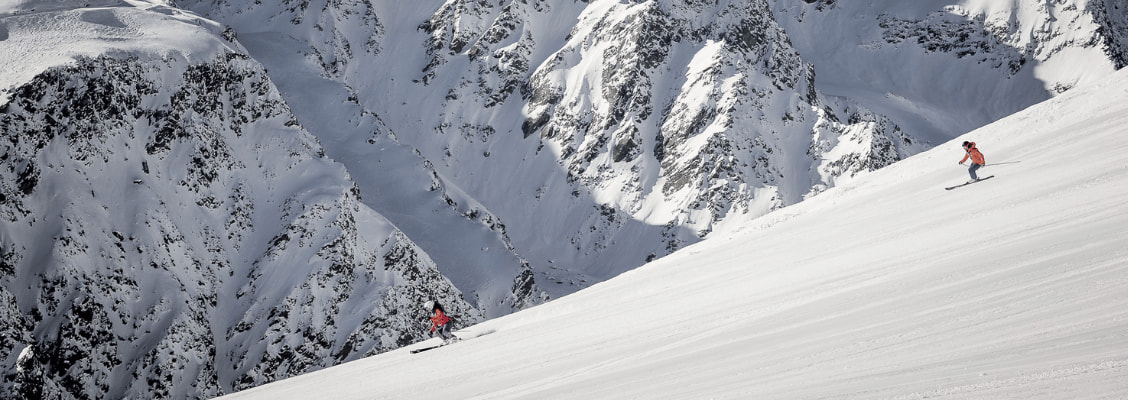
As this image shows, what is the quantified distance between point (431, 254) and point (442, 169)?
44.9 metres

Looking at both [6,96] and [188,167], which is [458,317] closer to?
[188,167]

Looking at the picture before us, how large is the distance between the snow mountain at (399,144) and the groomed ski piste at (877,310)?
9.19 metres

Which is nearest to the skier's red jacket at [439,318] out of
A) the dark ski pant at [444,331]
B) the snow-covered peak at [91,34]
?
the dark ski pant at [444,331]

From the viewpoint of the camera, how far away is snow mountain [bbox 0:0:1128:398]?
76000 millimetres

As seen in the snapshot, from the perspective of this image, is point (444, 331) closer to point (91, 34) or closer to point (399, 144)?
point (91, 34)

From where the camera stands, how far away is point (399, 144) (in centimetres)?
11594

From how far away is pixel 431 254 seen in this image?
102 meters

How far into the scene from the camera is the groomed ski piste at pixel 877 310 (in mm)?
8258

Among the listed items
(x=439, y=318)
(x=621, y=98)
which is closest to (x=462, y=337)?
(x=439, y=318)

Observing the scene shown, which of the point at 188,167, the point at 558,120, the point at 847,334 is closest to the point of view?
the point at 847,334

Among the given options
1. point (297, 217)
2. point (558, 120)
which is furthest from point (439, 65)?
point (297, 217)

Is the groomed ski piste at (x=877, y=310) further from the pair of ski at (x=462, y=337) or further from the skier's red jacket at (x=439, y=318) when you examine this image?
the skier's red jacket at (x=439, y=318)

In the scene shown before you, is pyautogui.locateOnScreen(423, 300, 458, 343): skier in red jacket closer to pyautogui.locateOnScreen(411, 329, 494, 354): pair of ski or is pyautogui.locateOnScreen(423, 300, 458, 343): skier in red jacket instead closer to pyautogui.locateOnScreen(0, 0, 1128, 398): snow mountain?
pyautogui.locateOnScreen(411, 329, 494, 354): pair of ski

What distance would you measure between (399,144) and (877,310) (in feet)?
356
